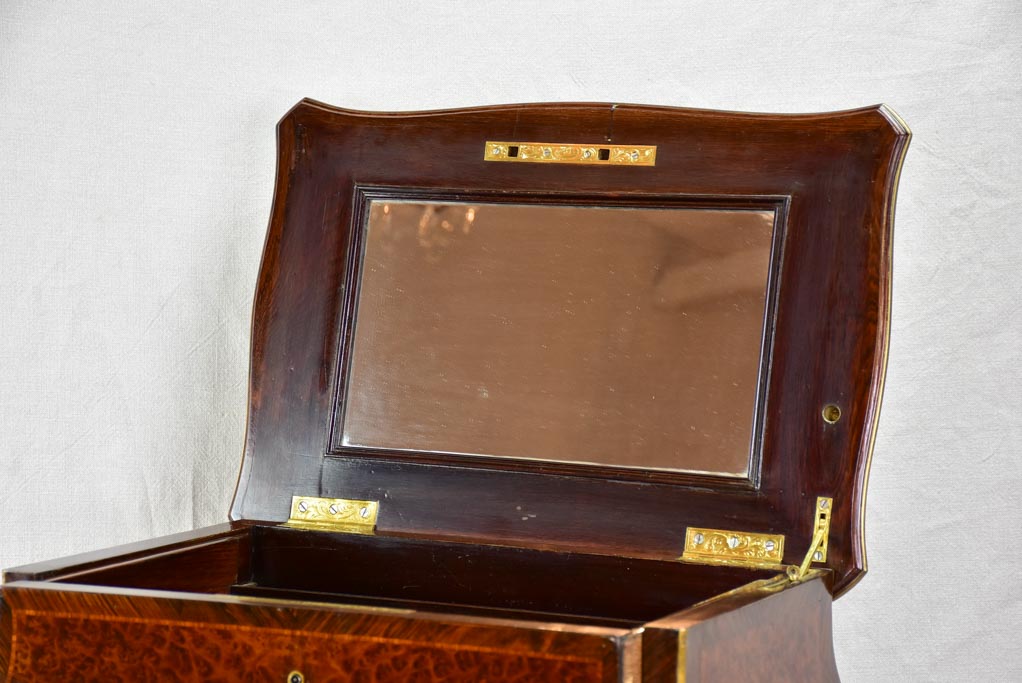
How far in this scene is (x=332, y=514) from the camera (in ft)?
5.55

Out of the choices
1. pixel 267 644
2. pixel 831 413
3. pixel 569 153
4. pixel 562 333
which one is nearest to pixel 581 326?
pixel 562 333

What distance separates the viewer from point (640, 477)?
1.61 metres

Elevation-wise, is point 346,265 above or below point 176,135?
below

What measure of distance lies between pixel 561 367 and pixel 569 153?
0.29m

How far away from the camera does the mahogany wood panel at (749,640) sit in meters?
1.06

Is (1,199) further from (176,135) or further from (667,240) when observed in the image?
(667,240)

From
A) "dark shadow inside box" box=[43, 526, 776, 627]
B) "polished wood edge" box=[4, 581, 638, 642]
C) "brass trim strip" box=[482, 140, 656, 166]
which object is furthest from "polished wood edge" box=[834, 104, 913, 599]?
"polished wood edge" box=[4, 581, 638, 642]

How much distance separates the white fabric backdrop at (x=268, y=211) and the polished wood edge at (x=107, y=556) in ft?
2.11

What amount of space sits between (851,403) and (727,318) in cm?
19

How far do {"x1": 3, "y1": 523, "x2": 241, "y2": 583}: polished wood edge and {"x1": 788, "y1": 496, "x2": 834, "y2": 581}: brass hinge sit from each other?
2.27 feet

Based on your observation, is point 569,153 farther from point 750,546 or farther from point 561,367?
point 750,546

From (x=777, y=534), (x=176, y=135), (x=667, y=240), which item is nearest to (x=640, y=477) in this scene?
(x=777, y=534)

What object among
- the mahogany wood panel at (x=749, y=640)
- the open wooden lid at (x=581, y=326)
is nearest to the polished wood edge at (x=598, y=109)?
the open wooden lid at (x=581, y=326)

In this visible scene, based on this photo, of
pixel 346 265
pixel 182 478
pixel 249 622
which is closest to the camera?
pixel 249 622
